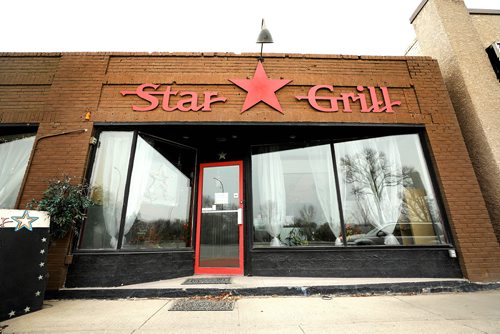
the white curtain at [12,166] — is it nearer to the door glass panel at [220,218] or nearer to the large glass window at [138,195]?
the large glass window at [138,195]

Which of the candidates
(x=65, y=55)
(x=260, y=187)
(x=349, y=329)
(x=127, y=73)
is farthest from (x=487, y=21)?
(x=65, y=55)

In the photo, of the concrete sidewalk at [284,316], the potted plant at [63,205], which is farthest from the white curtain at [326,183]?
the potted plant at [63,205]

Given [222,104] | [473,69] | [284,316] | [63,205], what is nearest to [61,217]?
[63,205]

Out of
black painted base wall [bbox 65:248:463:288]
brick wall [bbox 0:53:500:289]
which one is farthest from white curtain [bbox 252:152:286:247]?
brick wall [bbox 0:53:500:289]

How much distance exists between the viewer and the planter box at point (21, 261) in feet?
9.68

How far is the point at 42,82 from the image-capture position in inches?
196

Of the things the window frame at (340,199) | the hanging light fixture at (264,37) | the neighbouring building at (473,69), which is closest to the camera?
the window frame at (340,199)

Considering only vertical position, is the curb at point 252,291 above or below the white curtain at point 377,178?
below

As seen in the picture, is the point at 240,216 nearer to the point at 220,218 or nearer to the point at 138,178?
the point at 220,218

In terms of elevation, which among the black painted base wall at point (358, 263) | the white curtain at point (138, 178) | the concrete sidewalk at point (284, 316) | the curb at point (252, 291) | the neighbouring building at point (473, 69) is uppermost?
the neighbouring building at point (473, 69)

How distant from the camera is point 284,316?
117 inches

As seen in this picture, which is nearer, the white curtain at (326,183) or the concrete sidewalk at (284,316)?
the concrete sidewalk at (284,316)

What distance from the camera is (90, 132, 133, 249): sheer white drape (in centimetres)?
439

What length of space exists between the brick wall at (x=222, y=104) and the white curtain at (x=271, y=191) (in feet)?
3.49
